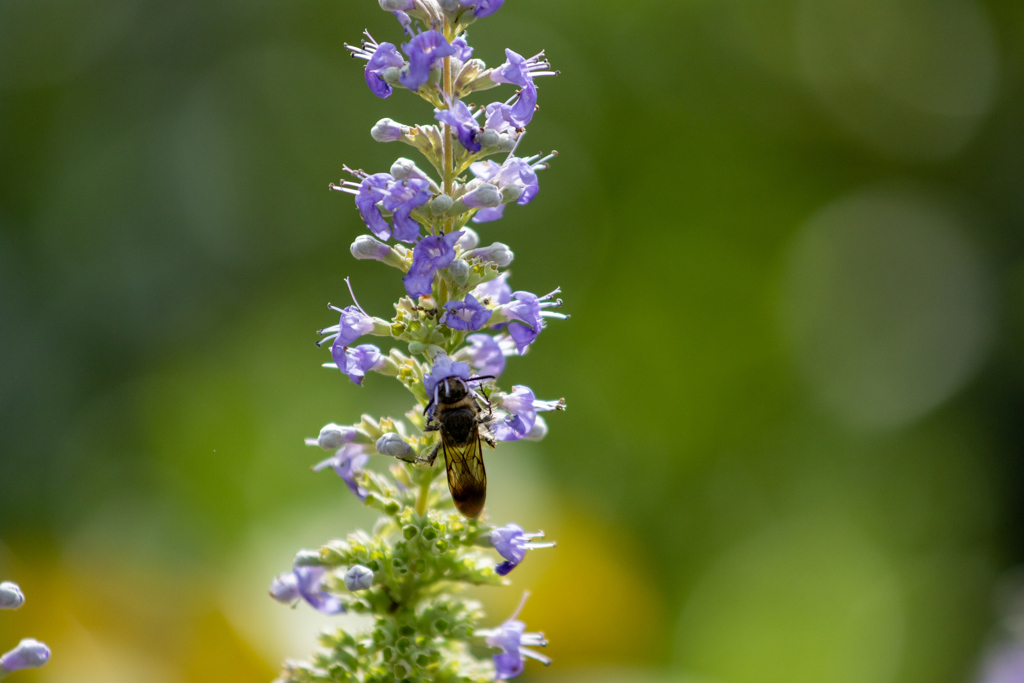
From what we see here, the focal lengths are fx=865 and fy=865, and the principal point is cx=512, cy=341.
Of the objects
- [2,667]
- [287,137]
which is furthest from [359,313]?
[287,137]

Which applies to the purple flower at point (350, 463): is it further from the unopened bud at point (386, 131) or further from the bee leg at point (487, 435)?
the unopened bud at point (386, 131)

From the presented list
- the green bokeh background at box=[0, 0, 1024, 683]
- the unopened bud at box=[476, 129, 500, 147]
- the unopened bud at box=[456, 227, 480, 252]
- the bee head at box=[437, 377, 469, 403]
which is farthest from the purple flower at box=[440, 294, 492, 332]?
the green bokeh background at box=[0, 0, 1024, 683]

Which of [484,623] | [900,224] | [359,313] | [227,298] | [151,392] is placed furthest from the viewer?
[900,224]

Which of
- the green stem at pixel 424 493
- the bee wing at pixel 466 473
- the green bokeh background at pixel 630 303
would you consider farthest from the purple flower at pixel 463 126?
the green bokeh background at pixel 630 303

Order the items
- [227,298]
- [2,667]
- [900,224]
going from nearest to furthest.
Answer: [2,667], [227,298], [900,224]

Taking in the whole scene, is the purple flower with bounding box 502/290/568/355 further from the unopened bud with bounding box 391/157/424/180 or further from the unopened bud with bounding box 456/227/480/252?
the unopened bud with bounding box 391/157/424/180

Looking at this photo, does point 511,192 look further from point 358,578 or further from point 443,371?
point 358,578

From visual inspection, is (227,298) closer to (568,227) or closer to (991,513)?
(568,227)

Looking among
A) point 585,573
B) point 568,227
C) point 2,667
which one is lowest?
point 2,667
